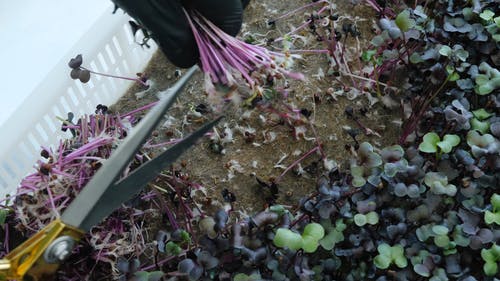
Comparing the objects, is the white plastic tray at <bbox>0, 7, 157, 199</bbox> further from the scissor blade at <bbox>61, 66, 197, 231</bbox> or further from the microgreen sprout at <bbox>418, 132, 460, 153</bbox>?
the microgreen sprout at <bbox>418, 132, 460, 153</bbox>

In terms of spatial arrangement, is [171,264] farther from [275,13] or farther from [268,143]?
[275,13]

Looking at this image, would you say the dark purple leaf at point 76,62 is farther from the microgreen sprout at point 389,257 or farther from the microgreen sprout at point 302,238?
the microgreen sprout at point 389,257

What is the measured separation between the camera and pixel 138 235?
3.84ft

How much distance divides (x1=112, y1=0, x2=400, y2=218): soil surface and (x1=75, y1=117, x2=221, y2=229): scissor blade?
37 cm

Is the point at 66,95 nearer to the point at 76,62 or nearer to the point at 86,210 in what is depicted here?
the point at 76,62

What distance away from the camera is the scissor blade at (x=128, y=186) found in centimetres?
83

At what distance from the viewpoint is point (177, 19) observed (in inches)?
42.6

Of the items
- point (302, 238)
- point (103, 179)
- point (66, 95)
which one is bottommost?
point (302, 238)

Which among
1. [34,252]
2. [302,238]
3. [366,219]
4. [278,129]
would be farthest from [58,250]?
[278,129]

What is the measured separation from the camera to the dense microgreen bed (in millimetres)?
1039

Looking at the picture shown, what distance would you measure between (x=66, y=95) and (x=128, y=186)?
1.72 ft

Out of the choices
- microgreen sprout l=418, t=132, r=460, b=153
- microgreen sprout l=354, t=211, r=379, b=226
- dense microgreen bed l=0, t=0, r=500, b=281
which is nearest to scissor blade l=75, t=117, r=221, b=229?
dense microgreen bed l=0, t=0, r=500, b=281

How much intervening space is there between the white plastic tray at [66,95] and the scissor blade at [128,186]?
0.41 meters

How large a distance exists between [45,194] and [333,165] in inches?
23.2
